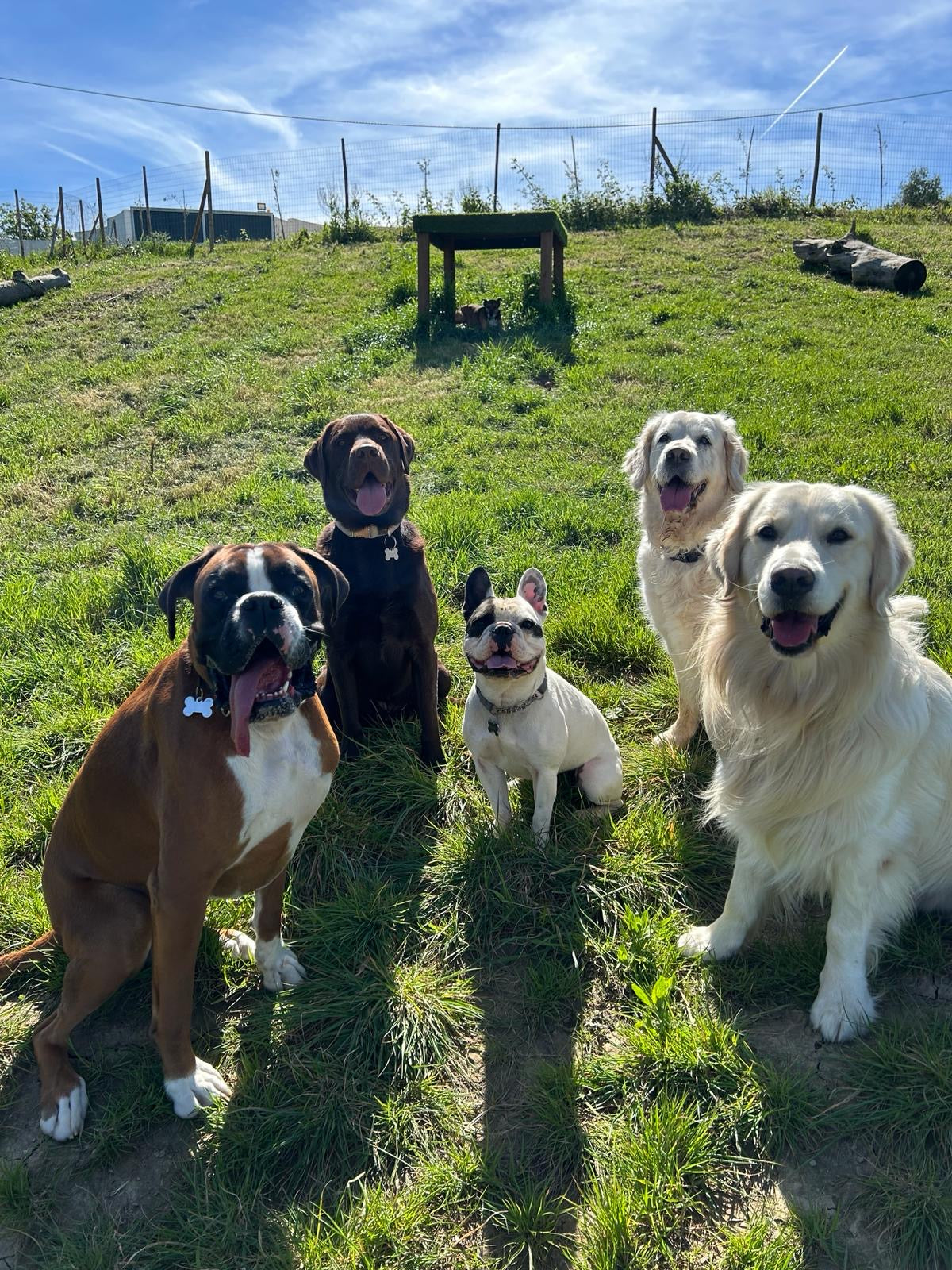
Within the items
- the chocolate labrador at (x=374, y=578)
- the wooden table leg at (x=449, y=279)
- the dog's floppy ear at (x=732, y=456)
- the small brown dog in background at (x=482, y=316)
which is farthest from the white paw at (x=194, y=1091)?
the wooden table leg at (x=449, y=279)

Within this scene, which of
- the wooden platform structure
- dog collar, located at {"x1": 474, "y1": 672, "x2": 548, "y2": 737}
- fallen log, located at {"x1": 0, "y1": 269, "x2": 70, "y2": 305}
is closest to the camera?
dog collar, located at {"x1": 474, "y1": 672, "x2": 548, "y2": 737}

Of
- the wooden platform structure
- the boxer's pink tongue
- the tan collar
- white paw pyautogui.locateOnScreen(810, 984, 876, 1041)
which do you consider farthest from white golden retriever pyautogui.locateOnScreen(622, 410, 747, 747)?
the wooden platform structure

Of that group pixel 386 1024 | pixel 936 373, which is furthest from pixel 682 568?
pixel 936 373

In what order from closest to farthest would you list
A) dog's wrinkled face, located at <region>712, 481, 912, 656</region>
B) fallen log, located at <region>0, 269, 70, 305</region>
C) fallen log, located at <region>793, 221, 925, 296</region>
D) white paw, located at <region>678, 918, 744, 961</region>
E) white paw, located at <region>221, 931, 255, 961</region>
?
1. dog's wrinkled face, located at <region>712, 481, 912, 656</region>
2. white paw, located at <region>678, 918, 744, 961</region>
3. white paw, located at <region>221, 931, 255, 961</region>
4. fallen log, located at <region>793, 221, 925, 296</region>
5. fallen log, located at <region>0, 269, 70, 305</region>

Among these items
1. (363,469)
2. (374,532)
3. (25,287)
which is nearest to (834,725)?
(374,532)

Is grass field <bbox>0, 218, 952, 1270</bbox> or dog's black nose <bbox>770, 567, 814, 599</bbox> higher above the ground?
dog's black nose <bbox>770, 567, 814, 599</bbox>

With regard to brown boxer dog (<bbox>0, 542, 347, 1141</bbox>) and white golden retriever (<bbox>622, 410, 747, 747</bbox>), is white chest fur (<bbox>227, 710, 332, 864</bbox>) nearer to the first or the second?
brown boxer dog (<bbox>0, 542, 347, 1141</bbox>)

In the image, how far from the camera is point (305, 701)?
2551 millimetres

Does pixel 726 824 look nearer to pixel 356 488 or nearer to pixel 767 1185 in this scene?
pixel 767 1185

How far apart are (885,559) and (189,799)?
2.12 metres

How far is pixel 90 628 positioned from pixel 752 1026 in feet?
14.0

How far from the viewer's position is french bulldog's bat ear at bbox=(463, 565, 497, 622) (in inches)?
128

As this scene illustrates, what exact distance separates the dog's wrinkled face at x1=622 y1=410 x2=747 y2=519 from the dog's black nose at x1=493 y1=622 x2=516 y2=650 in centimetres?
127

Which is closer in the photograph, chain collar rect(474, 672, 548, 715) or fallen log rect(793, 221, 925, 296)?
chain collar rect(474, 672, 548, 715)
